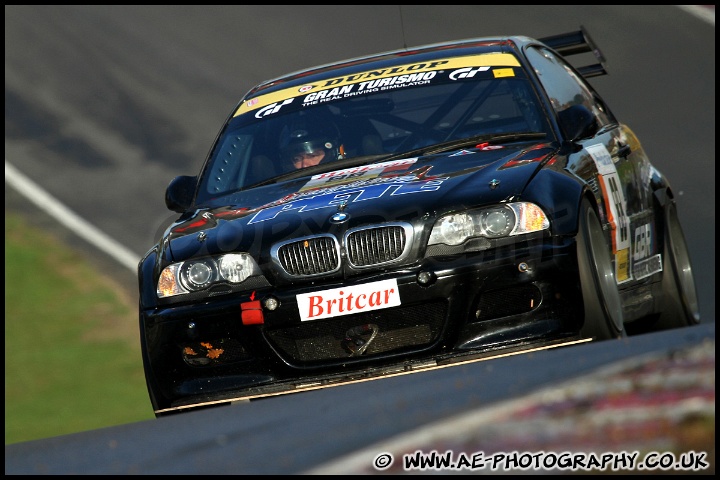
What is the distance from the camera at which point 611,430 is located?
3.36 metres

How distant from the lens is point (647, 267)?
7078mm

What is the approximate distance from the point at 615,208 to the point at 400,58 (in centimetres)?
158

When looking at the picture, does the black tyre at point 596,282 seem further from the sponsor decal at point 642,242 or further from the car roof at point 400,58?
the car roof at point 400,58

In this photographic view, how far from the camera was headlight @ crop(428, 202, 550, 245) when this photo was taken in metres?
5.47

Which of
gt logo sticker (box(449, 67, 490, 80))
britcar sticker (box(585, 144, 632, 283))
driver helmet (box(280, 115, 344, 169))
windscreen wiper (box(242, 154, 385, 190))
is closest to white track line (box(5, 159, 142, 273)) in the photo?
driver helmet (box(280, 115, 344, 169))

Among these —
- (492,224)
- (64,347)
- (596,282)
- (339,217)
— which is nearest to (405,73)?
(339,217)

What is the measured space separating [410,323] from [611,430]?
2.17 meters

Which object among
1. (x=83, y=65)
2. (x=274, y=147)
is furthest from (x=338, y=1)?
(x=274, y=147)

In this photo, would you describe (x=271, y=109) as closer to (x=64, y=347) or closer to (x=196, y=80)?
(x=64, y=347)

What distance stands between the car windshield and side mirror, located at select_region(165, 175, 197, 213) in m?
0.07

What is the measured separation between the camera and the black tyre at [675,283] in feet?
24.4

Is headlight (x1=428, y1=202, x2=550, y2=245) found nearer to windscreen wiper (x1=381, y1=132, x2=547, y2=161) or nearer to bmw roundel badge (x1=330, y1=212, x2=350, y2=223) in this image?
bmw roundel badge (x1=330, y1=212, x2=350, y2=223)

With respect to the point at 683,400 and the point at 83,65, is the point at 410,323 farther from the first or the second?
the point at 83,65

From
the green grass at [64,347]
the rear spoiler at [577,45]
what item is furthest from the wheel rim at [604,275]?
the green grass at [64,347]
